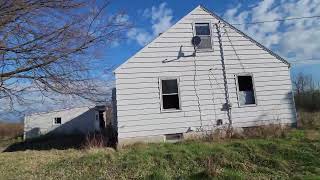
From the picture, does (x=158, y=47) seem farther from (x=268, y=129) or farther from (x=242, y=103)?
(x=268, y=129)

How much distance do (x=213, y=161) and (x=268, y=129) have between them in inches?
202

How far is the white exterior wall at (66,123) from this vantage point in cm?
3609

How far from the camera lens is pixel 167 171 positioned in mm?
10469

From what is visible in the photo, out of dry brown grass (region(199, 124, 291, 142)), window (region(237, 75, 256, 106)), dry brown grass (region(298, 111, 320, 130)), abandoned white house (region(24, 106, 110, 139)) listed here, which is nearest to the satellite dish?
window (region(237, 75, 256, 106))

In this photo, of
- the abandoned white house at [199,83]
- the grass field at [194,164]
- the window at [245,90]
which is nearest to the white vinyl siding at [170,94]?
the abandoned white house at [199,83]

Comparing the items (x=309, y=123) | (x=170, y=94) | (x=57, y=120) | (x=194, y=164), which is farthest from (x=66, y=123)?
(x=194, y=164)

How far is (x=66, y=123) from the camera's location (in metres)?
37.2

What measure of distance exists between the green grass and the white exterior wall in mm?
23270

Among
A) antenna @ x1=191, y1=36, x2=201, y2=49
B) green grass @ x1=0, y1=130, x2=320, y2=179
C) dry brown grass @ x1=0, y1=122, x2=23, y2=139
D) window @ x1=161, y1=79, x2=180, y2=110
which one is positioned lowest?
green grass @ x1=0, y1=130, x2=320, y2=179

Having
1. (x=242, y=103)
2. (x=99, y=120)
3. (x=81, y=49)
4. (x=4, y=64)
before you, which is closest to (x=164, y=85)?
(x=242, y=103)

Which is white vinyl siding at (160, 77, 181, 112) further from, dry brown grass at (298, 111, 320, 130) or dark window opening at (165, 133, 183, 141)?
dry brown grass at (298, 111, 320, 130)

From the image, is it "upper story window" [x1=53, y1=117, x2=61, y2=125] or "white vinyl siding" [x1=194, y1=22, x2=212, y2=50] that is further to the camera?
"upper story window" [x1=53, y1=117, x2=61, y2=125]

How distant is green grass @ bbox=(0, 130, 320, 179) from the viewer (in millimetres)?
10031

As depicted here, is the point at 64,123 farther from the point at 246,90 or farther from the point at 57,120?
the point at 246,90
